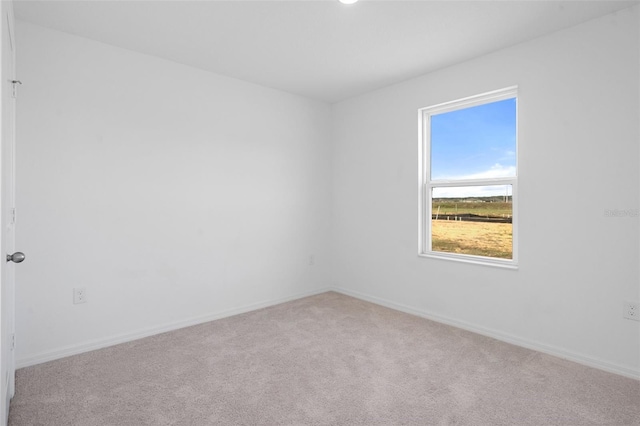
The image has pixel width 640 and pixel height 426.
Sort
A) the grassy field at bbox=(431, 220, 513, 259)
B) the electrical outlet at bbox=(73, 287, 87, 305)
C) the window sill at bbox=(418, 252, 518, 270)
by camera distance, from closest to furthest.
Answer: the electrical outlet at bbox=(73, 287, 87, 305), the window sill at bbox=(418, 252, 518, 270), the grassy field at bbox=(431, 220, 513, 259)

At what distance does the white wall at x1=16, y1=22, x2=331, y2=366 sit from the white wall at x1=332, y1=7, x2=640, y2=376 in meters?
1.53

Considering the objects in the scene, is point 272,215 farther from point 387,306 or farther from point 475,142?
point 475,142

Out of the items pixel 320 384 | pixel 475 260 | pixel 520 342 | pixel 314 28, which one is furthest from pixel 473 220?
pixel 314 28

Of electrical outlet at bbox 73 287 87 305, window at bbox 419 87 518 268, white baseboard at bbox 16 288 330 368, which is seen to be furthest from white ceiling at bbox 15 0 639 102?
white baseboard at bbox 16 288 330 368

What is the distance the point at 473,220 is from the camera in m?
3.43

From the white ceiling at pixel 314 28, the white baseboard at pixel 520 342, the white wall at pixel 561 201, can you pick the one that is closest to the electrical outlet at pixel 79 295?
the white ceiling at pixel 314 28

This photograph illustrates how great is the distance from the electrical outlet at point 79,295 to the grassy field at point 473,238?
314cm

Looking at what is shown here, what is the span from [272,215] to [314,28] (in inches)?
80.5

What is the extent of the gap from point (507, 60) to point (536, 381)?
2443 millimetres

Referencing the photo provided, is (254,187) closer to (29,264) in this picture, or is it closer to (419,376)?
(29,264)

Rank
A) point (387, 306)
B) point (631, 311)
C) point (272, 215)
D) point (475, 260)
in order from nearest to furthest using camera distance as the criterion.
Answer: point (631, 311), point (475, 260), point (387, 306), point (272, 215)

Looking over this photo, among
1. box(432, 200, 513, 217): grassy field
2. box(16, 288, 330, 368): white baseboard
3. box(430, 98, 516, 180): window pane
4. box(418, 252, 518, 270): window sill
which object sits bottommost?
box(16, 288, 330, 368): white baseboard

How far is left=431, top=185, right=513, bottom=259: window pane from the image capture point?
126 inches

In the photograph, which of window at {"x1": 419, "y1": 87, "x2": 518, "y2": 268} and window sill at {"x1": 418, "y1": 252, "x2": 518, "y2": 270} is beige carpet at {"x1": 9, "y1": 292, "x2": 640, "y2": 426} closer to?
window sill at {"x1": 418, "y1": 252, "x2": 518, "y2": 270}
